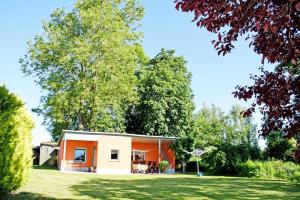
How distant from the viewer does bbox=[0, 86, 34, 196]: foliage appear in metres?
7.79

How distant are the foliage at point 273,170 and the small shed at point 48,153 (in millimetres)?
27393

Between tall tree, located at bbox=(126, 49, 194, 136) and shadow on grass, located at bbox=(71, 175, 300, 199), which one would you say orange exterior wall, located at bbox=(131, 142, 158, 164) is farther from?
shadow on grass, located at bbox=(71, 175, 300, 199)

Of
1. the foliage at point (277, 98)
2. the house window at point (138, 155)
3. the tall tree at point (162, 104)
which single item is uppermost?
the tall tree at point (162, 104)

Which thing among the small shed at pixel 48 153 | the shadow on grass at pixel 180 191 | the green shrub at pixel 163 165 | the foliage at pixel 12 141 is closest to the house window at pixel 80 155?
the green shrub at pixel 163 165

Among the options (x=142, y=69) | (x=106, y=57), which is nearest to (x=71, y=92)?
(x=106, y=57)

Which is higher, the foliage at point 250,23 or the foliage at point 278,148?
the foliage at point 250,23

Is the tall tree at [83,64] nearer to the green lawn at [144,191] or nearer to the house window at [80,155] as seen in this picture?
the house window at [80,155]

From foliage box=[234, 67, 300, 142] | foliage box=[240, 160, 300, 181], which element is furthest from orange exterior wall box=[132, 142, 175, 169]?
foliage box=[234, 67, 300, 142]

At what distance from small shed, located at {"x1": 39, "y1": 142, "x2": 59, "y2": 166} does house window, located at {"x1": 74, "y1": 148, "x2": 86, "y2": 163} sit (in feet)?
44.7

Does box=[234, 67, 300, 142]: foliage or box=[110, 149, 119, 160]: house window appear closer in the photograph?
box=[234, 67, 300, 142]: foliage

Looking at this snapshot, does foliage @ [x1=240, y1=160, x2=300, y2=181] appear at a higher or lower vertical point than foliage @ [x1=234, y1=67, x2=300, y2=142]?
lower

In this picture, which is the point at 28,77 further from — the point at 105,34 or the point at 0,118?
the point at 0,118

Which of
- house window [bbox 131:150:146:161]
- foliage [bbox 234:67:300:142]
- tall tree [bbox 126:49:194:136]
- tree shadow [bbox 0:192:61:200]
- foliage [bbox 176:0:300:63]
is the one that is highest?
tall tree [bbox 126:49:194:136]

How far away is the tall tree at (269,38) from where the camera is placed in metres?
3.67
